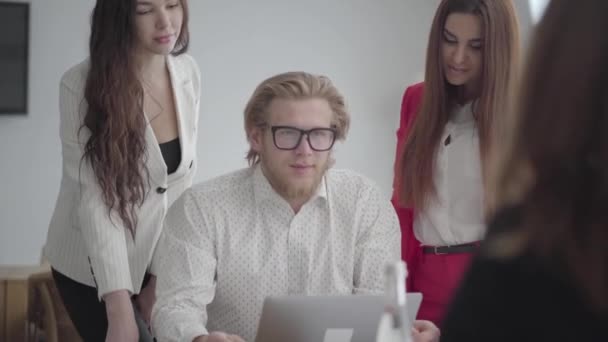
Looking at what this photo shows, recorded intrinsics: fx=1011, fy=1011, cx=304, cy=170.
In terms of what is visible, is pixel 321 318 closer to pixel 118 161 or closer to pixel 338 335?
pixel 338 335

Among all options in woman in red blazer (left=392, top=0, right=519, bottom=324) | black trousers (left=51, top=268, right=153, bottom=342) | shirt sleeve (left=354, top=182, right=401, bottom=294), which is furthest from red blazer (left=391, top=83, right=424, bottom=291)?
black trousers (left=51, top=268, right=153, bottom=342)

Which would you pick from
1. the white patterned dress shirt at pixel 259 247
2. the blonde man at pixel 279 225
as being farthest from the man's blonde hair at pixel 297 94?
the white patterned dress shirt at pixel 259 247

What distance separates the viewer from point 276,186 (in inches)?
85.7

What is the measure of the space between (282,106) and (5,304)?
242 centimetres

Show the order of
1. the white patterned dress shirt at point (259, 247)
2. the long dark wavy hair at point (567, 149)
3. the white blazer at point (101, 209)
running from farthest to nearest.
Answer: the white blazer at point (101, 209), the white patterned dress shirt at point (259, 247), the long dark wavy hair at point (567, 149)

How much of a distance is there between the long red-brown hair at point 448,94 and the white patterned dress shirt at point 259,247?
0.16 meters

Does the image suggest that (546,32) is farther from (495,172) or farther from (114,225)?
(114,225)

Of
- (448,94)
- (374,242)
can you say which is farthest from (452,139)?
(374,242)

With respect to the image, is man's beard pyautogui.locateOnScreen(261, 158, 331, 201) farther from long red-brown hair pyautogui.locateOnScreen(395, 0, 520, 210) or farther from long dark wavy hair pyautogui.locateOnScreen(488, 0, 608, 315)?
long dark wavy hair pyautogui.locateOnScreen(488, 0, 608, 315)

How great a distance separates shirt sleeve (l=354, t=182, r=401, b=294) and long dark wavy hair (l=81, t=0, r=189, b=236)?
20.9 inches

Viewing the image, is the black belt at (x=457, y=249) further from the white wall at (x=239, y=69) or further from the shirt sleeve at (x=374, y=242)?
the white wall at (x=239, y=69)

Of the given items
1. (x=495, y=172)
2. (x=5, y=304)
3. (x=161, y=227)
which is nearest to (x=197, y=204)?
(x=161, y=227)

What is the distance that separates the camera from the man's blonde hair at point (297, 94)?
84.8 inches

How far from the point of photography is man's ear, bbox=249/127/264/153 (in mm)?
2191
